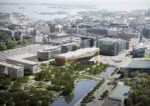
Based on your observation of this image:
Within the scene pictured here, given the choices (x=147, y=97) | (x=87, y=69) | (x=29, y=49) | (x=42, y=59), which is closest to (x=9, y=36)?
(x=29, y=49)

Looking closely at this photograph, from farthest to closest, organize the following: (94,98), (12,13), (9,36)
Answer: (12,13)
(9,36)
(94,98)

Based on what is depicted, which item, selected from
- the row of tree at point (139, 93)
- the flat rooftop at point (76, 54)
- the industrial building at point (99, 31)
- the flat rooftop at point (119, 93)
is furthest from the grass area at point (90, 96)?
the industrial building at point (99, 31)

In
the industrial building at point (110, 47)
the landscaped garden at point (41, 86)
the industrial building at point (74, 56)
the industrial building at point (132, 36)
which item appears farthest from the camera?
the industrial building at point (132, 36)

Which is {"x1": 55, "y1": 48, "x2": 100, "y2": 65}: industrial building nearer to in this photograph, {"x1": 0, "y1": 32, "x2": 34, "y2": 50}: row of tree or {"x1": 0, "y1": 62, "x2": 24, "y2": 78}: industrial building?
{"x1": 0, "y1": 62, "x2": 24, "y2": 78}: industrial building

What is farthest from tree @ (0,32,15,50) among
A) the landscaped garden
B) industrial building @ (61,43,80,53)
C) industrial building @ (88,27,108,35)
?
industrial building @ (88,27,108,35)

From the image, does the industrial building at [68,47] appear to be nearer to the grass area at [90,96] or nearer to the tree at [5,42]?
the tree at [5,42]

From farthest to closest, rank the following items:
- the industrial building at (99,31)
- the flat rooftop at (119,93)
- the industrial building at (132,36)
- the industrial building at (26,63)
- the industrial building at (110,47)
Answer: the industrial building at (99,31) < the industrial building at (132,36) < the industrial building at (110,47) < the industrial building at (26,63) < the flat rooftop at (119,93)

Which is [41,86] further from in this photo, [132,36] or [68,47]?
[132,36]

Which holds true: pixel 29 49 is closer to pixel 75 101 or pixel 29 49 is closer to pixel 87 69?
pixel 87 69

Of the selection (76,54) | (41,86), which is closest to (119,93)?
(41,86)

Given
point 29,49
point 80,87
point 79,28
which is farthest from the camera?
point 79,28

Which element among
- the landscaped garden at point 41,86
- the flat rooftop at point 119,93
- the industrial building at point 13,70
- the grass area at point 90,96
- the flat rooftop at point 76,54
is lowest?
the grass area at point 90,96
